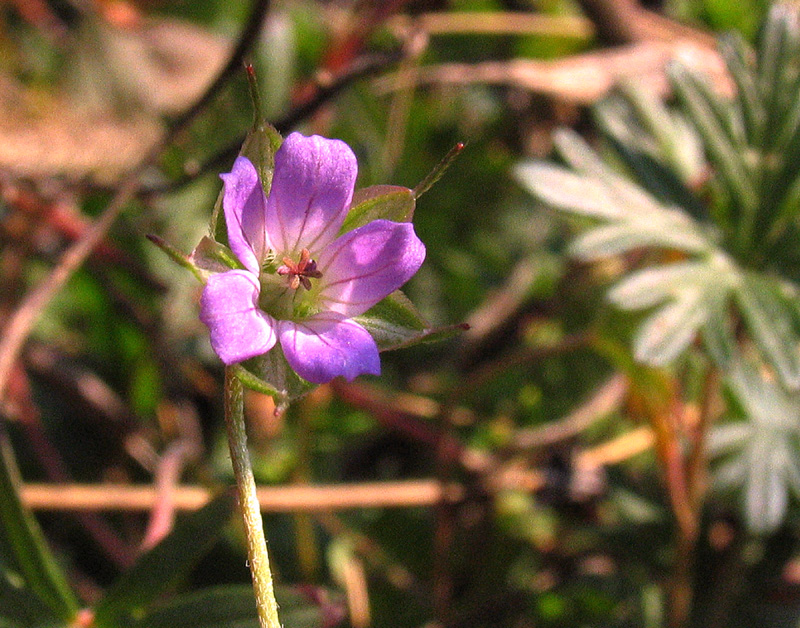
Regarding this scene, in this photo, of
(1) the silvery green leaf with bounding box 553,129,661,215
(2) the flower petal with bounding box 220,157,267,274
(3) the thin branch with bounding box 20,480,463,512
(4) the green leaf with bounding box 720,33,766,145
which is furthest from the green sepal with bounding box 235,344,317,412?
(4) the green leaf with bounding box 720,33,766,145

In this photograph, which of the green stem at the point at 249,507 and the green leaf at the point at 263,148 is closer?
the green stem at the point at 249,507

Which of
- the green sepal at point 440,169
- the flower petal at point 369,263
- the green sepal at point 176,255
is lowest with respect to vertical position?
the flower petal at point 369,263

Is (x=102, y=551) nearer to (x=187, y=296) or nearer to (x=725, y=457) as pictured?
(x=187, y=296)

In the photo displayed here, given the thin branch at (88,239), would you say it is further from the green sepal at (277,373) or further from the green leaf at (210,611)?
the green sepal at (277,373)

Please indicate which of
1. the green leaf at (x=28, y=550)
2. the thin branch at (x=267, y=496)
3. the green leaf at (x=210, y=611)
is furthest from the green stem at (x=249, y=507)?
the thin branch at (x=267, y=496)

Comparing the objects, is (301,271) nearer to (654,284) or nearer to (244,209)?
(244,209)

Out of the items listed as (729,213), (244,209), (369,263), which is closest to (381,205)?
(369,263)

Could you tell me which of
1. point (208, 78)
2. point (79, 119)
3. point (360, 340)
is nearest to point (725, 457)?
point (360, 340)
